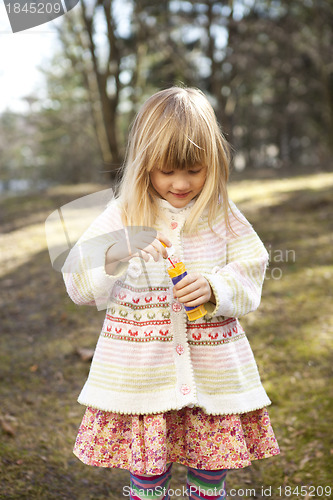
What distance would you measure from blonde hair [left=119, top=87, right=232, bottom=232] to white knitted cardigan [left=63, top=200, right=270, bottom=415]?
7 centimetres

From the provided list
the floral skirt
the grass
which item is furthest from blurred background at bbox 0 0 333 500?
the floral skirt

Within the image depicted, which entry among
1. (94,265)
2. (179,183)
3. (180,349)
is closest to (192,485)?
(180,349)

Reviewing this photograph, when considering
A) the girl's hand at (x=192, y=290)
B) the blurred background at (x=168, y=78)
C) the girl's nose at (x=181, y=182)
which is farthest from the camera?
the blurred background at (x=168, y=78)

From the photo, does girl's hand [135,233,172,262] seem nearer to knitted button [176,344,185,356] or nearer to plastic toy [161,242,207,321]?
plastic toy [161,242,207,321]

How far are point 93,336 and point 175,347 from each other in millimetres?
2574

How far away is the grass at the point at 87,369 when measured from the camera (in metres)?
2.44

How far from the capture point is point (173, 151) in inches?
60.7

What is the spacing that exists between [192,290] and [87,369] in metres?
2.28

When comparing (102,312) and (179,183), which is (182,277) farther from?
(102,312)

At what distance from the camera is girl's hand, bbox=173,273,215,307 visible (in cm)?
147

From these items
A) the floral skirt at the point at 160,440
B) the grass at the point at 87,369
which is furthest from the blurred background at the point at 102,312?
the floral skirt at the point at 160,440

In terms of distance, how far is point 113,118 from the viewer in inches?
494

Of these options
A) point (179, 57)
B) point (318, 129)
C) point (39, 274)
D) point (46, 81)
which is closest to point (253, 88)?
point (318, 129)

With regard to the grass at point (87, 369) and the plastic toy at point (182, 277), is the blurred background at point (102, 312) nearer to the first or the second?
the grass at point (87, 369)
